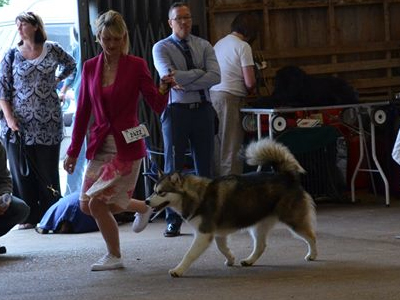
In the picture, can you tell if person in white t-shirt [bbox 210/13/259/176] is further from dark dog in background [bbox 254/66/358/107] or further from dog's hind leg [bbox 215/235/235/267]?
dog's hind leg [bbox 215/235/235/267]

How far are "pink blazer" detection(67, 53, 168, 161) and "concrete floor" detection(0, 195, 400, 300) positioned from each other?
2.85ft

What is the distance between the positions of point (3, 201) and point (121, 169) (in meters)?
1.43

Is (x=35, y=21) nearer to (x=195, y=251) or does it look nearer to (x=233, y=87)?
(x=233, y=87)

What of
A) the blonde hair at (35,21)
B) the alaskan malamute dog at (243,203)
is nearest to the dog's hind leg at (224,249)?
the alaskan malamute dog at (243,203)

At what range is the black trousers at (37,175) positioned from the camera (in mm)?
8672

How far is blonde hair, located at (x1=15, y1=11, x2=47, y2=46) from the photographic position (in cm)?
845

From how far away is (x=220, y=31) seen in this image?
10.1 m

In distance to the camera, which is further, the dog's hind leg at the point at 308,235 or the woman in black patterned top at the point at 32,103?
the woman in black patterned top at the point at 32,103

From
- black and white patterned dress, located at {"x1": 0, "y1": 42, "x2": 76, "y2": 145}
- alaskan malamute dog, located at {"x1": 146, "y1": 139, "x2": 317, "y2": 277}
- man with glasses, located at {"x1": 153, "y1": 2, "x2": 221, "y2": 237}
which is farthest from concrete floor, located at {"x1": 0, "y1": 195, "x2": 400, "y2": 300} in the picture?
black and white patterned dress, located at {"x1": 0, "y1": 42, "x2": 76, "y2": 145}

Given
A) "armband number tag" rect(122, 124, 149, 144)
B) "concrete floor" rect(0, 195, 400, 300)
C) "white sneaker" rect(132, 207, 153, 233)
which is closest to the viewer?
"concrete floor" rect(0, 195, 400, 300)

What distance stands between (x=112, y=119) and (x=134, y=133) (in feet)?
0.58

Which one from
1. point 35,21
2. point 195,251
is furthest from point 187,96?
point 195,251

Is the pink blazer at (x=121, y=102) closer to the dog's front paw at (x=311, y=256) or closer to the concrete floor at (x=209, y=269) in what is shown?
the concrete floor at (x=209, y=269)

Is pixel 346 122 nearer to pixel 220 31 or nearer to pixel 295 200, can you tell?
pixel 220 31
